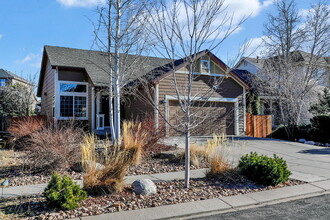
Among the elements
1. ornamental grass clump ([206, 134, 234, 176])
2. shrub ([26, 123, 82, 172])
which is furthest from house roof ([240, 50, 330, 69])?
shrub ([26, 123, 82, 172])

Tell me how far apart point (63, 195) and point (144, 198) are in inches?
56.2

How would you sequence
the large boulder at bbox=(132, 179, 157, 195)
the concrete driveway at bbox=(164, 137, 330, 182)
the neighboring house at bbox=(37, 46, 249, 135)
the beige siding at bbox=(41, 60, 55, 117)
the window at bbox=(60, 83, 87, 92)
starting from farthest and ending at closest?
the beige siding at bbox=(41, 60, 55, 117) → the window at bbox=(60, 83, 87, 92) → the neighboring house at bbox=(37, 46, 249, 135) → the concrete driveway at bbox=(164, 137, 330, 182) → the large boulder at bbox=(132, 179, 157, 195)

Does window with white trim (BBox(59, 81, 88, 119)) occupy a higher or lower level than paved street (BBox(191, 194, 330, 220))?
higher

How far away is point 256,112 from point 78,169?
651 inches

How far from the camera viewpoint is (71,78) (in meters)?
17.0

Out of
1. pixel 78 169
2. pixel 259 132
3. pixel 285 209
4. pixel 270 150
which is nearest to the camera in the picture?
pixel 285 209

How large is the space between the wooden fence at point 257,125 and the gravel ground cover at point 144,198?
11.4 meters

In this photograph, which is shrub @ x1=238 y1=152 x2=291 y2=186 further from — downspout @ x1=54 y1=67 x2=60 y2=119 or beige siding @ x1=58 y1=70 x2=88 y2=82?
beige siding @ x1=58 y1=70 x2=88 y2=82

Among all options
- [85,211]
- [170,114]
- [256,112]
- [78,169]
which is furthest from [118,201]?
[256,112]

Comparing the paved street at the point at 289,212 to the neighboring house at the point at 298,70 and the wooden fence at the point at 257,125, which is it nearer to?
the wooden fence at the point at 257,125

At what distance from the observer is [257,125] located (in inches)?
712

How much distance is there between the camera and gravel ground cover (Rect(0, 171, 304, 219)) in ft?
14.5

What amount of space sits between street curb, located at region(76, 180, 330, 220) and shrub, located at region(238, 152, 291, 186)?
272 mm

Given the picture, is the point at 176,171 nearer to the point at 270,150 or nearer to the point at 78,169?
the point at 78,169
